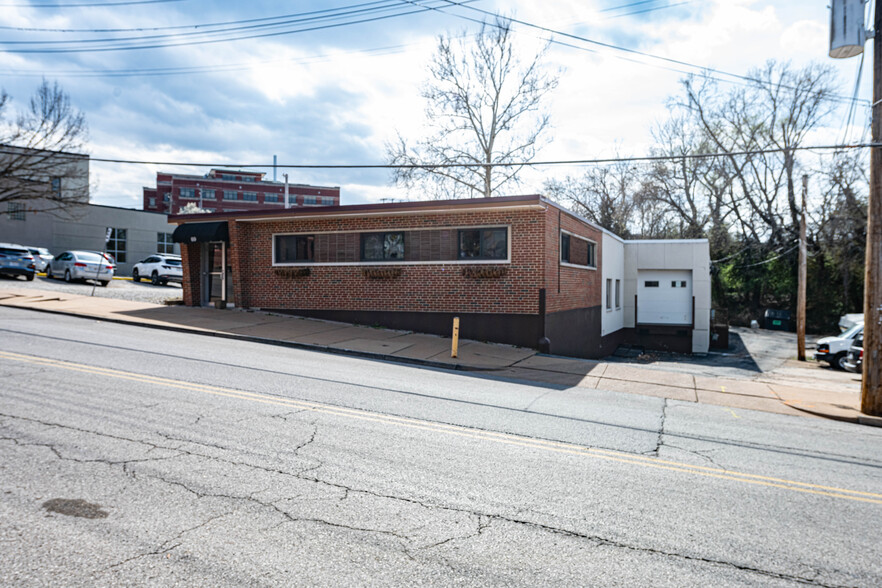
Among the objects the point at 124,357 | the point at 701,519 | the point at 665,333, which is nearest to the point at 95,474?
the point at 701,519

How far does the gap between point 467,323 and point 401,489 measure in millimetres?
Answer: 11471

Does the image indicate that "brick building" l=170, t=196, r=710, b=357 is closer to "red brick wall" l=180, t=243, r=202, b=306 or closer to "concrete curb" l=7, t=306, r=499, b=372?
"red brick wall" l=180, t=243, r=202, b=306

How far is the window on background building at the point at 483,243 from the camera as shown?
15852 mm

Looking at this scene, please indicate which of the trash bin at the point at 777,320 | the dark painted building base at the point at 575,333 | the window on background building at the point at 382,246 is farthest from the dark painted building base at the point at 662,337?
the window on background building at the point at 382,246

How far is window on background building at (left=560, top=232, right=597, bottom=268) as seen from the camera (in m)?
17.8

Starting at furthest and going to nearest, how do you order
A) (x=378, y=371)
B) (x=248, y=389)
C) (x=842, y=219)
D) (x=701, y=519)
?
(x=842, y=219) < (x=378, y=371) < (x=248, y=389) < (x=701, y=519)

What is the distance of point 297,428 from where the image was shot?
248 inches

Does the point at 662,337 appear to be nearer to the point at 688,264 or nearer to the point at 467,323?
the point at 688,264

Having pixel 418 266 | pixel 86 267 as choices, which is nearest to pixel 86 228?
pixel 86 267

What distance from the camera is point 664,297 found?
27.1 m

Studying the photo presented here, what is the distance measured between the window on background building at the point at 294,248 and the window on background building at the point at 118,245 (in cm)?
2846

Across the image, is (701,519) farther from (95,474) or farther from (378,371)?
(378,371)

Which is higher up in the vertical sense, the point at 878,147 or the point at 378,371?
the point at 878,147

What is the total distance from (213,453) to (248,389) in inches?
112
